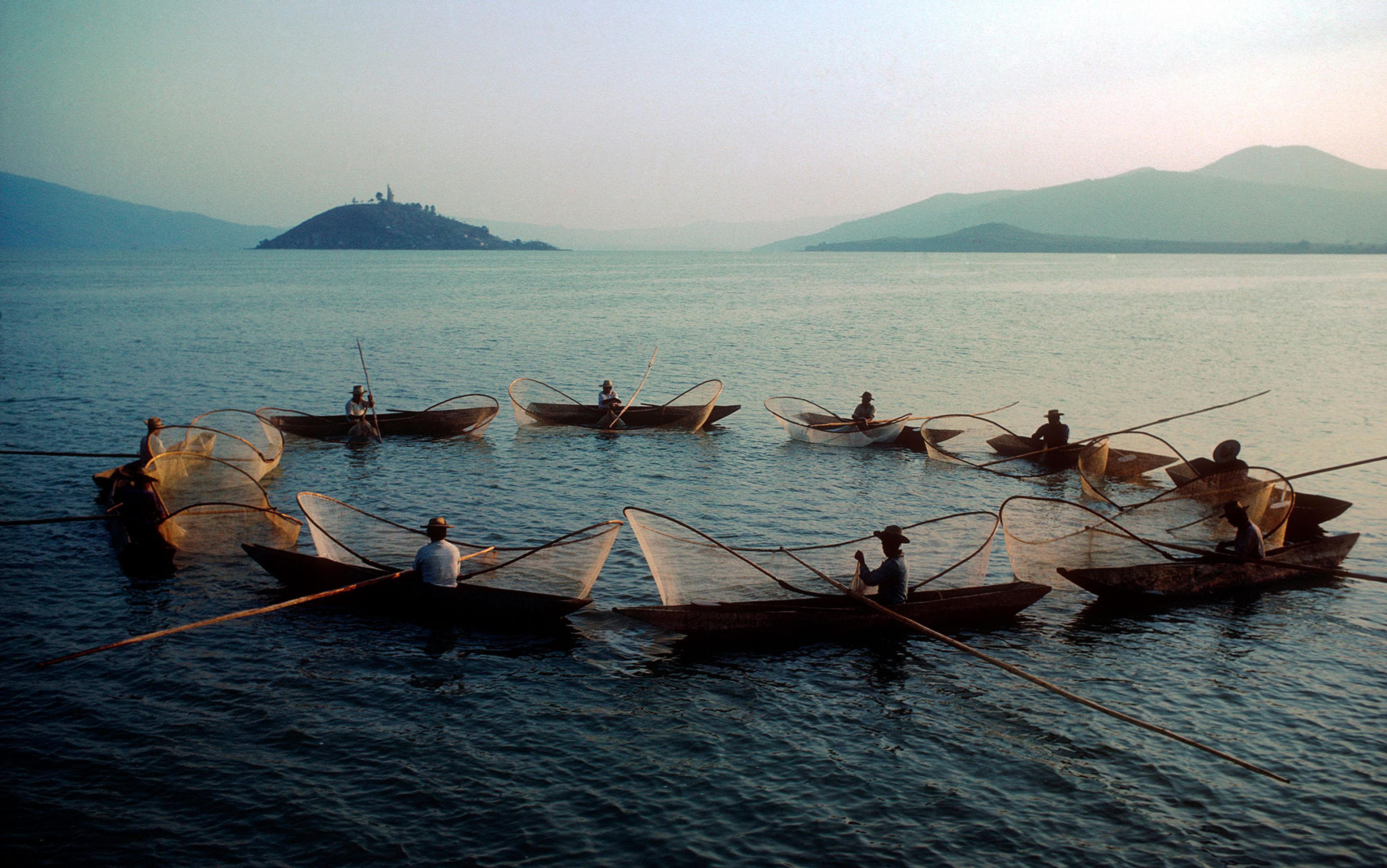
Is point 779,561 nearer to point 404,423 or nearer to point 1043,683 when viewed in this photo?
point 1043,683

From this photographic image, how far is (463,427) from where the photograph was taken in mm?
22734

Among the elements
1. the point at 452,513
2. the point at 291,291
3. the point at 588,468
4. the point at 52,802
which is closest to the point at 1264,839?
the point at 52,802

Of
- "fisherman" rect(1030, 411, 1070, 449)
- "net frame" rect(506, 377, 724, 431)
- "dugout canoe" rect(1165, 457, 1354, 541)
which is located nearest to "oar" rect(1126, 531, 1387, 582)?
"dugout canoe" rect(1165, 457, 1354, 541)

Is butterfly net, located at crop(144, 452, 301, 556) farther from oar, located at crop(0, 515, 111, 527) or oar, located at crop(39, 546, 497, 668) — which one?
oar, located at crop(39, 546, 497, 668)

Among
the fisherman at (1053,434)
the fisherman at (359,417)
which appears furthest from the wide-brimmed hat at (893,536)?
the fisherman at (359,417)

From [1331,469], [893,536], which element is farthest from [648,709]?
[1331,469]

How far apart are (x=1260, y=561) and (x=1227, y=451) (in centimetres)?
388

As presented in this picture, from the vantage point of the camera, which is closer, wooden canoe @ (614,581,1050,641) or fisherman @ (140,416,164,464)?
wooden canoe @ (614,581,1050,641)

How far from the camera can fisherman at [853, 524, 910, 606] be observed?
1065 centimetres

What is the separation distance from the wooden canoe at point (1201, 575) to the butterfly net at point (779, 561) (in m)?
1.34

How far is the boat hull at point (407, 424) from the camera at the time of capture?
72.8 ft

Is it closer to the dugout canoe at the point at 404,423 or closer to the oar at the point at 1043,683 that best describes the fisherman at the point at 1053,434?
the oar at the point at 1043,683

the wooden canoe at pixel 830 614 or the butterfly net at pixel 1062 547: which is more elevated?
the butterfly net at pixel 1062 547

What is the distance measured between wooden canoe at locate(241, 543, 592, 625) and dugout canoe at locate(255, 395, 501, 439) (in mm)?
10692
